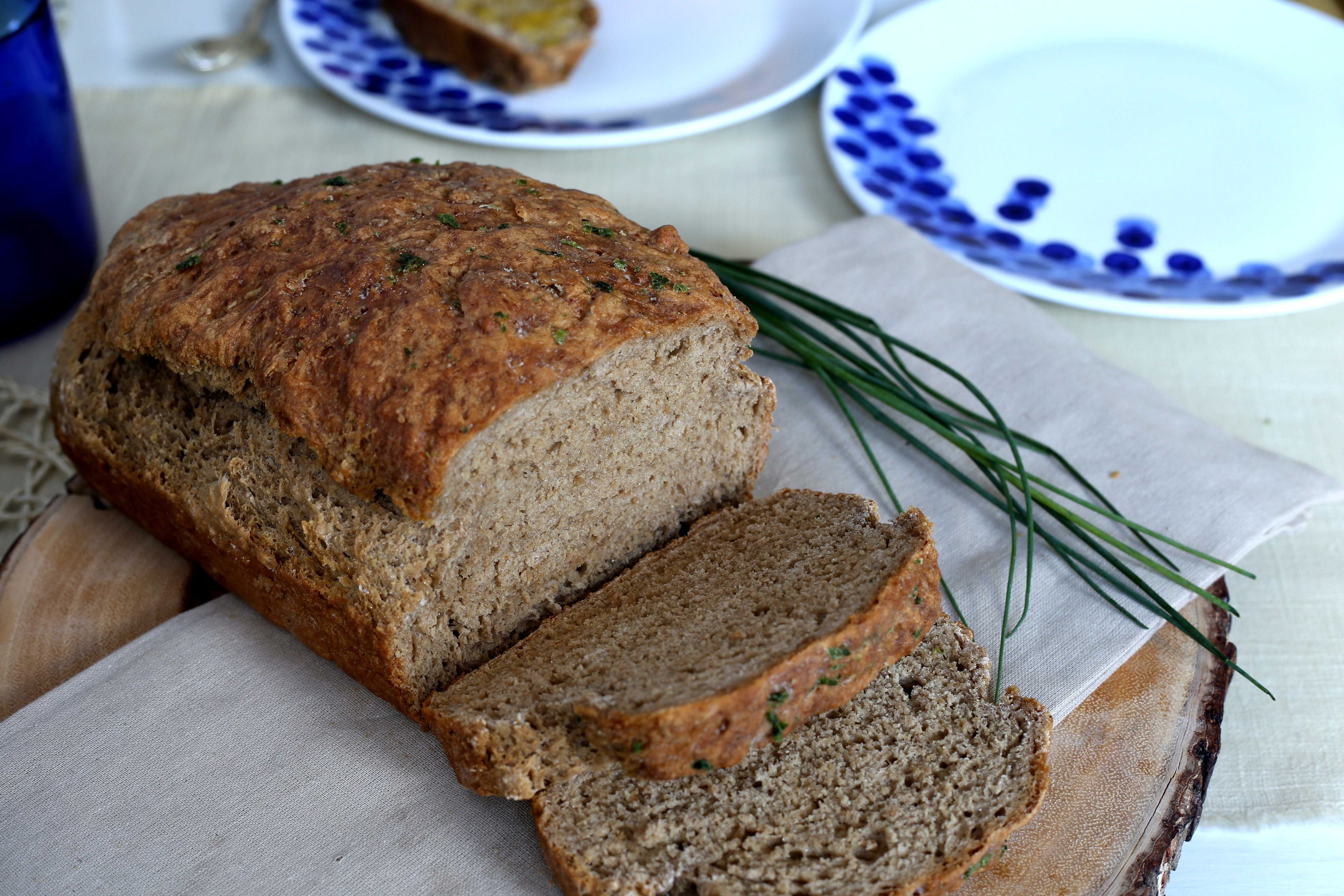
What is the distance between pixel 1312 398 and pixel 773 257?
165 centimetres

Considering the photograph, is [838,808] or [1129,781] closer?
[838,808]

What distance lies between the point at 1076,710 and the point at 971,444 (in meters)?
0.66

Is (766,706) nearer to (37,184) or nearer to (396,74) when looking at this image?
(37,184)

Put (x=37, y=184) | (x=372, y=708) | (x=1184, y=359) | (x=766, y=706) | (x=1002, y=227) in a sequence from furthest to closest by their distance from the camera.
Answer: (x=1002, y=227)
(x=1184, y=359)
(x=37, y=184)
(x=372, y=708)
(x=766, y=706)

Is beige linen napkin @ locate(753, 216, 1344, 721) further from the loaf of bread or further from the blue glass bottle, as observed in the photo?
the blue glass bottle

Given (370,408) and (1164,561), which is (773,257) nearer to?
(1164,561)

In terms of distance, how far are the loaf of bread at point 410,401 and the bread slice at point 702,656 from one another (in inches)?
6.3

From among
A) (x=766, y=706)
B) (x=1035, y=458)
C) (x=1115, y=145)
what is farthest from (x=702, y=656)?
(x=1115, y=145)

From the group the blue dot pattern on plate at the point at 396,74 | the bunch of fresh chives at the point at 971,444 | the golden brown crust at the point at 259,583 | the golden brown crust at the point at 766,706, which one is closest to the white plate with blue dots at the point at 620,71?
the blue dot pattern on plate at the point at 396,74

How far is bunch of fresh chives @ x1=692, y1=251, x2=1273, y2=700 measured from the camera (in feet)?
7.82

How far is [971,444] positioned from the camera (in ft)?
8.61

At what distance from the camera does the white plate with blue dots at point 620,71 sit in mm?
3914

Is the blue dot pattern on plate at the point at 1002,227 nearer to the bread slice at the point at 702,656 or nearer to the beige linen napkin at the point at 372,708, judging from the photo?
the beige linen napkin at the point at 372,708

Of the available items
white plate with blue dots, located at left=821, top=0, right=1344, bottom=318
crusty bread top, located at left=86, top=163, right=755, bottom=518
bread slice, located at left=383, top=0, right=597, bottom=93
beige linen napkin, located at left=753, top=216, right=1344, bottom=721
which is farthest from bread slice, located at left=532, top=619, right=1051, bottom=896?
bread slice, located at left=383, top=0, right=597, bottom=93
